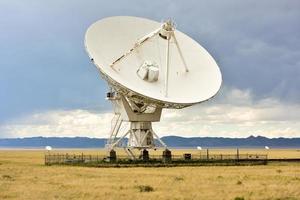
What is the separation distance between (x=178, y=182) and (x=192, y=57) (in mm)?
27061

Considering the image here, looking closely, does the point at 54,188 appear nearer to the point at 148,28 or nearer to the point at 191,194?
the point at 191,194


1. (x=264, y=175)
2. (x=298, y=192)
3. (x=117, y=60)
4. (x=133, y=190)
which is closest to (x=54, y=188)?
(x=133, y=190)

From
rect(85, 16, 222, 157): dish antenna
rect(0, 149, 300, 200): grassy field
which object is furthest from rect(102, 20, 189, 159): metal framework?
rect(0, 149, 300, 200): grassy field

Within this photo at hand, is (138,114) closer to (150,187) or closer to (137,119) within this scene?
(137,119)

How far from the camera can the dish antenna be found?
189 ft

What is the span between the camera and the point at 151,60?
210 feet

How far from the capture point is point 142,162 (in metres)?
64.2

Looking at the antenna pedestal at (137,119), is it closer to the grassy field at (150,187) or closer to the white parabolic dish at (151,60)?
the white parabolic dish at (151,60)

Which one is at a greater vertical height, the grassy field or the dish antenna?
the dish antenna

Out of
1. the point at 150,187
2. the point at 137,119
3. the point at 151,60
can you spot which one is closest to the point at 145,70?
the point at 151,60

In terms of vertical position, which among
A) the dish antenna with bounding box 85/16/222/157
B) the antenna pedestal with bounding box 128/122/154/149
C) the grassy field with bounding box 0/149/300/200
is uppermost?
the dish antenna with bounding box 85/16/222/157

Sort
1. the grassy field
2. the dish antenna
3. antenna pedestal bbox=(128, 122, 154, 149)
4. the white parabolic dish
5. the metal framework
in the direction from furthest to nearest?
antenna pedestal bbox=(128, 122, 154, 149) < the metal framework < the dish antenna < the white parabolic dish < the grassy field

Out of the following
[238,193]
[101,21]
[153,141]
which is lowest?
[238,193]

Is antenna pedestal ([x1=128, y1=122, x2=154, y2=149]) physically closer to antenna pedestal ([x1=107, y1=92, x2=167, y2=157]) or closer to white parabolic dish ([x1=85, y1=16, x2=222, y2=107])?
antenna pedestal ([x1=107, y1=92, x2=167, y2=157])
